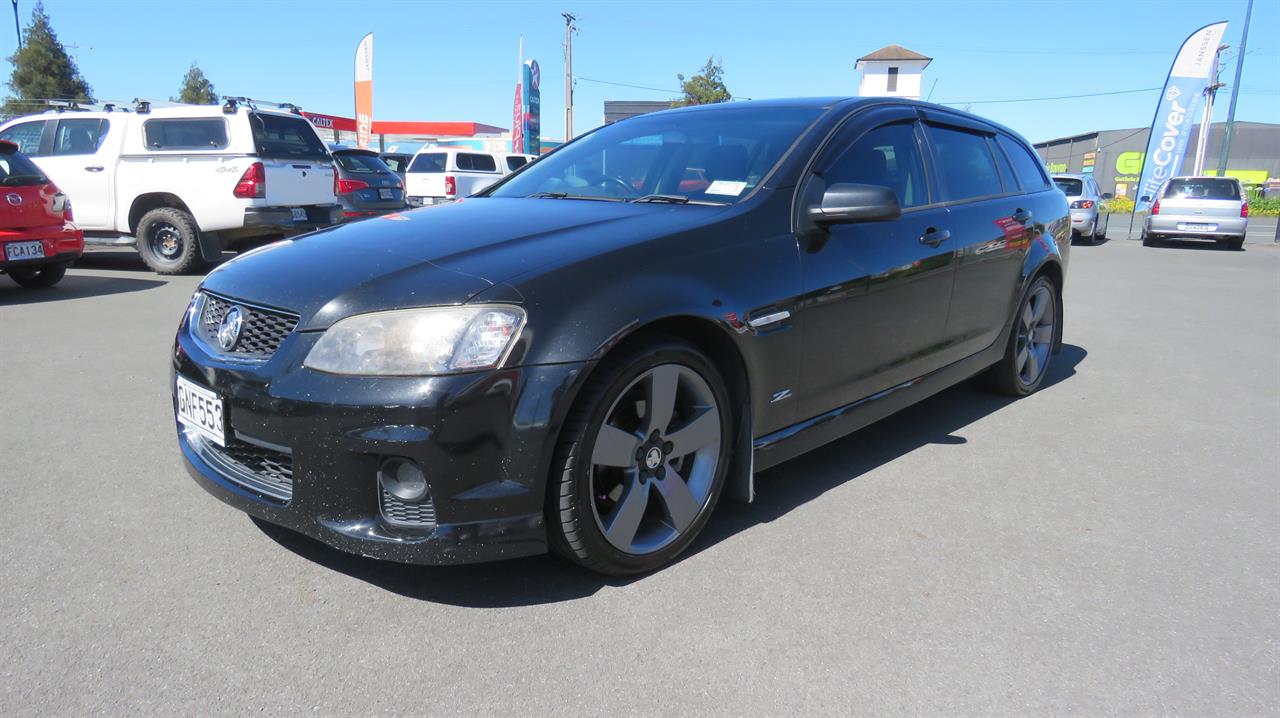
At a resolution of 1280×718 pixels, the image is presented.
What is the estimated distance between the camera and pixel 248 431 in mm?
2445

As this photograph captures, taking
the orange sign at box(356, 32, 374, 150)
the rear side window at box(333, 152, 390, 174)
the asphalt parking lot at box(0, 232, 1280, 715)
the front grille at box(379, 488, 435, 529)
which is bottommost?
the asphalt parking lot at box(0, 232, 1280, 715)

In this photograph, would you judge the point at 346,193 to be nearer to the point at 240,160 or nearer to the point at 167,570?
the point at 240,160

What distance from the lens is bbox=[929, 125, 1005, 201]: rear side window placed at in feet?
13.3

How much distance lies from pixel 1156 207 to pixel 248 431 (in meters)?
19.5

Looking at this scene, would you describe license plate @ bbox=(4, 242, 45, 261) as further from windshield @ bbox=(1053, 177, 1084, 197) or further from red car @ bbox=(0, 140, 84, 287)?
windshield @ bbox=(1053, 177, 1084, 197)

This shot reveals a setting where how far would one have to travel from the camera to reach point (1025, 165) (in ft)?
16.4

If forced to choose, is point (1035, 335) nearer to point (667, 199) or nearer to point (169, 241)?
point (667, 199)

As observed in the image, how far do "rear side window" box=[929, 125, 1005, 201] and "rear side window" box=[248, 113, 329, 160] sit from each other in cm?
792

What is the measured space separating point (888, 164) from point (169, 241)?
9.07 m

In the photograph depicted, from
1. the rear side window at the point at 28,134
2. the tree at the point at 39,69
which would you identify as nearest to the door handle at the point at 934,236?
the rear side window at the point at 28,134

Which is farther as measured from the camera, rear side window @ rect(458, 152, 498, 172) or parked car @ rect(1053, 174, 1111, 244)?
rear side window @ rect(458, 152, 498, 172)

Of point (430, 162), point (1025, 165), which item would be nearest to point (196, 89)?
point (430, 162)

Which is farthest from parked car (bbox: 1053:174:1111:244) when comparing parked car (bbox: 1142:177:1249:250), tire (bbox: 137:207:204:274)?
tire (bbox: 137:207:204:274)

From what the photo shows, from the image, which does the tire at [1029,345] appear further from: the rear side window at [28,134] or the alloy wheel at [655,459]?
the rear side window at [28,134]
